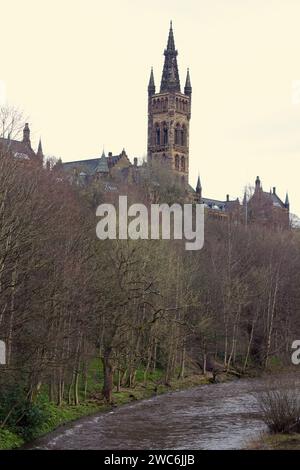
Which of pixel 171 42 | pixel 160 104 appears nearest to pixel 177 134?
pixel 160 104

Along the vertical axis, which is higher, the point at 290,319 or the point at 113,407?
the point at 290,319

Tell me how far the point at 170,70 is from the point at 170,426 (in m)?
137

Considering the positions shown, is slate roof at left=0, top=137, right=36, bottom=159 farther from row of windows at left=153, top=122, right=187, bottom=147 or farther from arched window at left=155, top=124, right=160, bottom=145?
arched window at left=155, top=124, right=160, bottom=145

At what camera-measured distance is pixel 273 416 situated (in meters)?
34.0

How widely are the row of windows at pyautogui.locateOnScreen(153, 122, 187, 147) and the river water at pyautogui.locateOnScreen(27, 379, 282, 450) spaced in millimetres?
115985

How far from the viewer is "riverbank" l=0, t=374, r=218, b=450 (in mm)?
33094

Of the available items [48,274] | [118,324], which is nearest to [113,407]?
[118,324]

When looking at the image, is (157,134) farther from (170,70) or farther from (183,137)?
(170,70)

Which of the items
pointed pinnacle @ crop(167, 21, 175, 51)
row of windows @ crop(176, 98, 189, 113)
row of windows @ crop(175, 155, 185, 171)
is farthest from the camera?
pointed pinnacle @ crop(167, 21, 175, 51)

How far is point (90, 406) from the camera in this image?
43812 mm

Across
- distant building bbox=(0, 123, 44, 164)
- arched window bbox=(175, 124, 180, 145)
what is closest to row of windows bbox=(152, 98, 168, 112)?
arched window bbox=(175, 124, 180, 145)

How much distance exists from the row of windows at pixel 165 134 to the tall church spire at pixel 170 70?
8.39 metres
